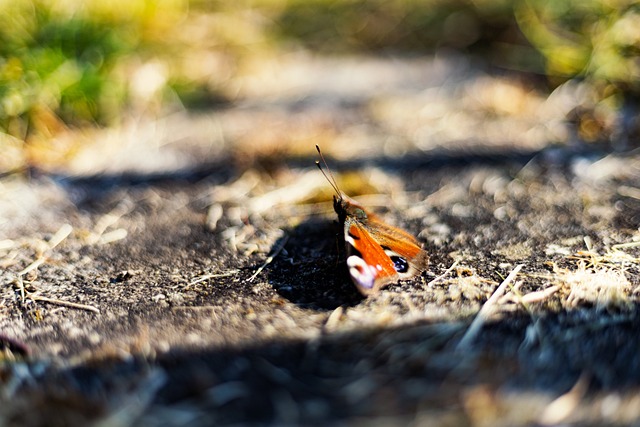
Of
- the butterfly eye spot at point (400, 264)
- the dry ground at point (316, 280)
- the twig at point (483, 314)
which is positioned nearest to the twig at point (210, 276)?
the dry ground at point (316, 280)

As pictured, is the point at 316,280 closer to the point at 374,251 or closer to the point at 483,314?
the point at 374,251

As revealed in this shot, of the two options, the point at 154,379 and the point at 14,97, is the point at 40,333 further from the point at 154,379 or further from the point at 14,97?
the point at 14,97

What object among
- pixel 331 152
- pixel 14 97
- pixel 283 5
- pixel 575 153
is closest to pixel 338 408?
pixel 331 152

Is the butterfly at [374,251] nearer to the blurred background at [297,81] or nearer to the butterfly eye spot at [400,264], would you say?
the butterfly eye spot at [400,264]

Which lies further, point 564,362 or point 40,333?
point 40,333

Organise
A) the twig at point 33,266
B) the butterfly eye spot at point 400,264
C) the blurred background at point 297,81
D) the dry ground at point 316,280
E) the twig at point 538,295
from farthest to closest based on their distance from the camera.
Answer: the blurred background at point 297,81 → the twig at point 33,266 → the butterfly eye spot at point 400,264 → the twig at point 538,295 → the dry ground at point 316,280
